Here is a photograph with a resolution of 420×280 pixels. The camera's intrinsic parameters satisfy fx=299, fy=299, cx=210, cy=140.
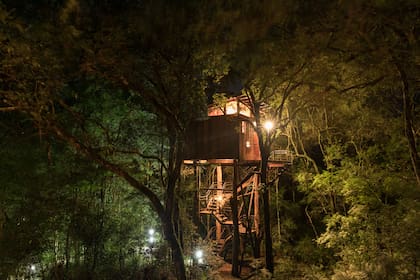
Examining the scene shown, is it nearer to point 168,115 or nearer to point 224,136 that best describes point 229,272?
point 224,136

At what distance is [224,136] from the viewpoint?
11641mm

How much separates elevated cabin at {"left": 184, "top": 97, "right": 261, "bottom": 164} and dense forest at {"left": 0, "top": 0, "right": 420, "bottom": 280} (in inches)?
33.9

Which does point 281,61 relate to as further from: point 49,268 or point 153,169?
point 49,268

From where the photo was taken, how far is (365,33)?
4809 mm

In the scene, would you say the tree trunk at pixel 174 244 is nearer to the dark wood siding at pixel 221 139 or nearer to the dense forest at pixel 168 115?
the dense forest at pixel 168 115

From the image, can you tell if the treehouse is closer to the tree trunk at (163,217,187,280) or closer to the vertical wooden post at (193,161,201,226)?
the vertical wooden post at (193,161,201,226)

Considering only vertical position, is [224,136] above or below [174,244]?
above

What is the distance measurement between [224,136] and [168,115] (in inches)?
215

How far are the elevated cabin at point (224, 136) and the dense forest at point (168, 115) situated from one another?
86 centimetres

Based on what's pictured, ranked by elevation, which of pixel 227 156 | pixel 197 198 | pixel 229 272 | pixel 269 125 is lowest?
pixel 229 272

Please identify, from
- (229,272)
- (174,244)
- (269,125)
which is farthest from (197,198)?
(174,244)

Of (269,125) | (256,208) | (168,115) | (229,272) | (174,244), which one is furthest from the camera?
(256,208)

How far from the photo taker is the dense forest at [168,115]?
4883 millimetres

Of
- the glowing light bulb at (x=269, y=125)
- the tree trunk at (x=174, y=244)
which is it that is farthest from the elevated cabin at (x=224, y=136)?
the tree trunk at (x=174, y=244)
